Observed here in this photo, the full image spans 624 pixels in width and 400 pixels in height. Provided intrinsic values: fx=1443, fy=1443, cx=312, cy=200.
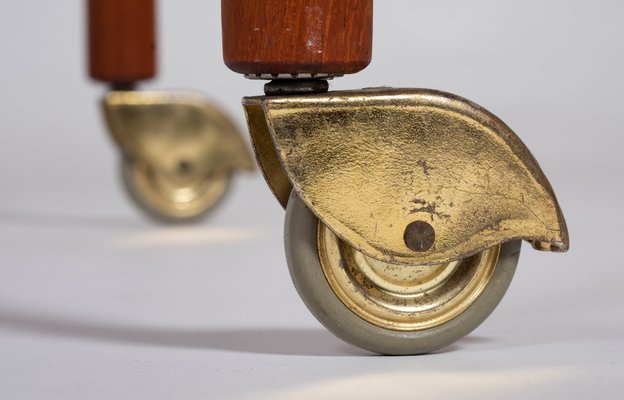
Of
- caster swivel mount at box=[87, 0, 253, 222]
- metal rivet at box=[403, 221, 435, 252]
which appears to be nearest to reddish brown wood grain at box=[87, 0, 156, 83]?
caster swivel mount at box=[87, 0, 253, 222]

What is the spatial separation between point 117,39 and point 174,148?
314 mm

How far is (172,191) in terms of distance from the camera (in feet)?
11.9

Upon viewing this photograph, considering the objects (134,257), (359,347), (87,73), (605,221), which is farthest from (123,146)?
(359,347)

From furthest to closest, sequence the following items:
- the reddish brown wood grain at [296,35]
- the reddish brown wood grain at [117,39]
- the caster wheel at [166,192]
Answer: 1. the caster wheel at [166,192]
2. the reddish brown wood grain at [117,39]
3. the reddish brown wood grain at [296,35]

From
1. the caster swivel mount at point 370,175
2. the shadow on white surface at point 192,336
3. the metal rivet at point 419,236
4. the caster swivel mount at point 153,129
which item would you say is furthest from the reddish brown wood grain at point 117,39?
the metal rivet at point 419,236

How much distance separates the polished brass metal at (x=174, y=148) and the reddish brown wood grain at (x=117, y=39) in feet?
0.23

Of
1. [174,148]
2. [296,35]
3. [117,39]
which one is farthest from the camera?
[174,148]

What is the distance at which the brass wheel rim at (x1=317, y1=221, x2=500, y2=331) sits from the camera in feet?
6.79

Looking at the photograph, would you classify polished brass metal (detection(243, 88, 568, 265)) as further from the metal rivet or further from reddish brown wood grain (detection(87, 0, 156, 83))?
reddish brown wood grain (detection(87, 0, 156, 83))

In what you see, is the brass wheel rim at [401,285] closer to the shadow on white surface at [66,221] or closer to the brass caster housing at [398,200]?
the brass caster housing at [398,200]

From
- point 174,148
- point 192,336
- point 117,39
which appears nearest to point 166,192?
point 174,148

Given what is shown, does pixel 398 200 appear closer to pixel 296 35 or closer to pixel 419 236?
pixel 419 236

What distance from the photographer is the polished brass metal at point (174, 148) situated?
3.53 metres

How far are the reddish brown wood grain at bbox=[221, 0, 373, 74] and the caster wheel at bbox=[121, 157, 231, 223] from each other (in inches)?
62.9
